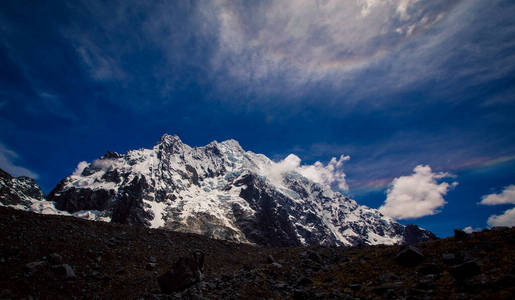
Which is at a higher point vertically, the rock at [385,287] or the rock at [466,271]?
the rock at [466,271]

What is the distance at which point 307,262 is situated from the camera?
2050 cm

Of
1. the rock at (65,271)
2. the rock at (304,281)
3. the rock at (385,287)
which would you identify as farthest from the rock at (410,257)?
the rock at (65,271)

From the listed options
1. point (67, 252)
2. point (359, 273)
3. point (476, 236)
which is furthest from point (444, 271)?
point (67, 252)

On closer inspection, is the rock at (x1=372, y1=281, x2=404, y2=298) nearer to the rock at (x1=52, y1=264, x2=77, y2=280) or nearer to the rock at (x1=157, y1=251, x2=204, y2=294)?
the rock at (x1=157, y1=251, x2=204, y2=294)

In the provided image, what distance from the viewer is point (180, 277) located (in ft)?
53.2

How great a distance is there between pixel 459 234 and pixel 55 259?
97.1 ft

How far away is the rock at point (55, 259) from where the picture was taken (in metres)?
16.7

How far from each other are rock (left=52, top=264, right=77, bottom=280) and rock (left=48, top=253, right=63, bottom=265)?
0.81 metres

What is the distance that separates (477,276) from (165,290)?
1749 centimetres

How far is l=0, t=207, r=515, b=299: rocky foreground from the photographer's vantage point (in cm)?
1034

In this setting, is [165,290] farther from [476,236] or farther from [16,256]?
[476,236]

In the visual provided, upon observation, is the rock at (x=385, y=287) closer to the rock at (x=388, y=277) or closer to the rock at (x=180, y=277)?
the rock at (x=388, y=277)

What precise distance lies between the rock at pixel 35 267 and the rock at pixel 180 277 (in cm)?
783

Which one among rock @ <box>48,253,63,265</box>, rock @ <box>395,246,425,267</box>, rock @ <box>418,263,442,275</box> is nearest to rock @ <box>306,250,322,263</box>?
rock @ <box>395,246,425,267</box>
